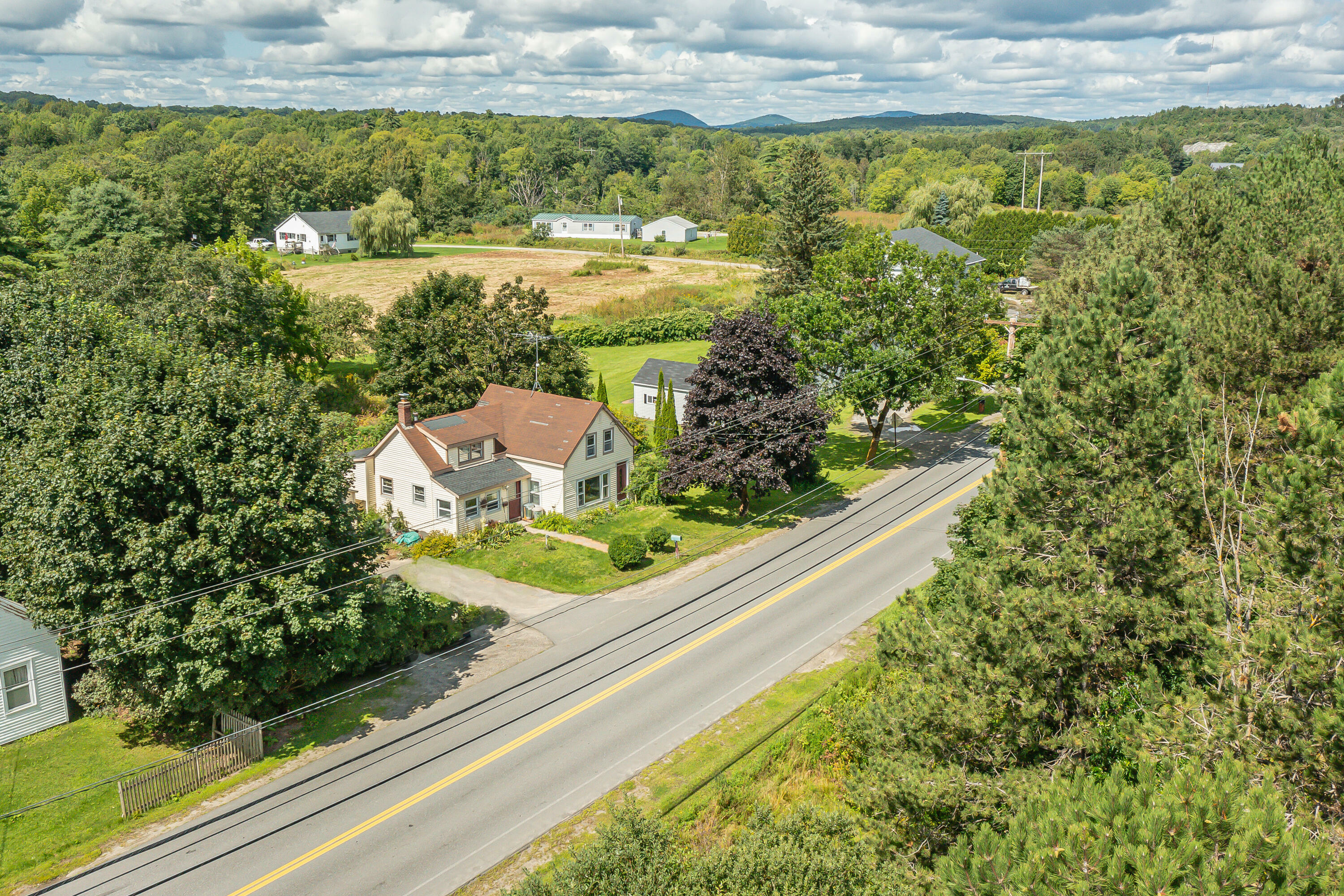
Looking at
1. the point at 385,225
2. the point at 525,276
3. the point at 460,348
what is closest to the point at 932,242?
the point at 525,276

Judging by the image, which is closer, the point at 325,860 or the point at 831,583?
the point at 325,860

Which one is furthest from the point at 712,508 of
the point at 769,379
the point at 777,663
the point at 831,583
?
the point at 777,663

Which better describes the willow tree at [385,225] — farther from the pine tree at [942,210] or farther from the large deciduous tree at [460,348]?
the large deciduous tree at [460,348]

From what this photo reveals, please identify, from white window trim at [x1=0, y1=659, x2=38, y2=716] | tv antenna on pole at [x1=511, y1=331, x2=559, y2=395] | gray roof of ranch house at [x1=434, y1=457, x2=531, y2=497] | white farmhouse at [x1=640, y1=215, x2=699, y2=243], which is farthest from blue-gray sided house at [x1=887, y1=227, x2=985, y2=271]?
white window trim at [x1=0, y1=659, x2=38, y2=716]

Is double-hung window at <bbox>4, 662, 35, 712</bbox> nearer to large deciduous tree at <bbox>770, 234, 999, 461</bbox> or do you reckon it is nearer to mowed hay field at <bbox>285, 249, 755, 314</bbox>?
large deciduous tree at <bbox>770, 234, 999, 461</bbox>

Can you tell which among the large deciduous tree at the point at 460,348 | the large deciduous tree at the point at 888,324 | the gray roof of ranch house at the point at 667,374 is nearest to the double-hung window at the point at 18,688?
the large deciduous tree at the point at 460,348

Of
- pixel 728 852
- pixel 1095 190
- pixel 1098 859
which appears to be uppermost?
pixel 1095 190

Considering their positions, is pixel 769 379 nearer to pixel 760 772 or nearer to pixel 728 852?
pixel 760 772
